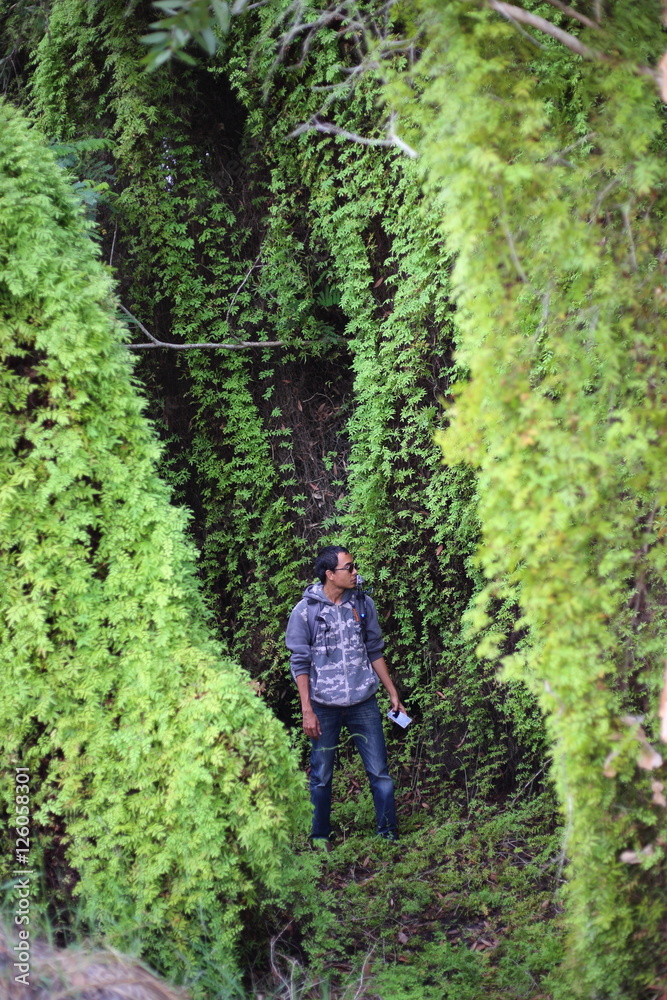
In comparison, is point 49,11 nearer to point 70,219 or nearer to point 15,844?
point 70,219

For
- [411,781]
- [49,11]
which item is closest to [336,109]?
[49,11]

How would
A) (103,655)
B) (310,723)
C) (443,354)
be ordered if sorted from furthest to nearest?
(443,354) → (310,723) → (103,655)

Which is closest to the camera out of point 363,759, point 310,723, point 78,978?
point 78,978

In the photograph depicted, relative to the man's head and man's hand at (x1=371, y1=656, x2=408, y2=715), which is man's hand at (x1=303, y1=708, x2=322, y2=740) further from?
the man's head

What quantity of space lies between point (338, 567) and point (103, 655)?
6.92 feet

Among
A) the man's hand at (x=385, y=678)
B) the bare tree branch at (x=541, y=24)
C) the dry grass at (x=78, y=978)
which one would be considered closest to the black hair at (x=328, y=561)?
the man's hand at (x=385, y=678)

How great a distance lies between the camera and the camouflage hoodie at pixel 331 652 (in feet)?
17.1

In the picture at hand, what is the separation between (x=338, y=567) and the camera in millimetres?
5215

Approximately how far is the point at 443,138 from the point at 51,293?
1.80 meters

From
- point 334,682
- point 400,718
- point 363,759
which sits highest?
point 334,682

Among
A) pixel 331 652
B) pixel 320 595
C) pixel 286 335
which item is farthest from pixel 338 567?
pixel 286 335

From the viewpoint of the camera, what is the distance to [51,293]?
3316 mm

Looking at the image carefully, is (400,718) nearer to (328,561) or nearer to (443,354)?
(328,561)

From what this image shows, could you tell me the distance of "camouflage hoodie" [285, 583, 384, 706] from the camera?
5.21 meters
